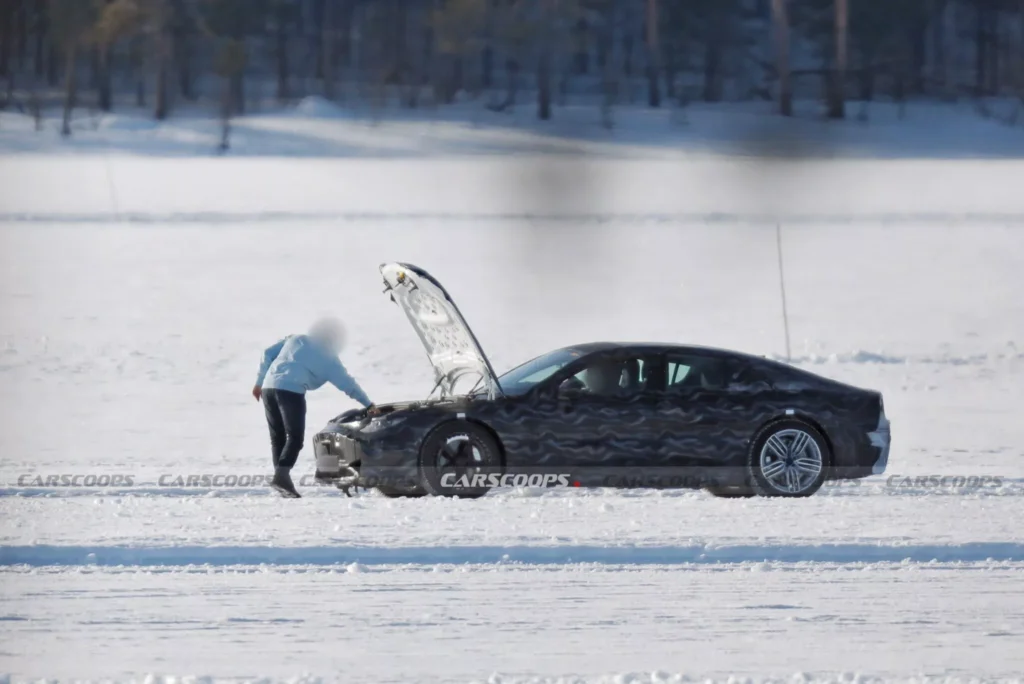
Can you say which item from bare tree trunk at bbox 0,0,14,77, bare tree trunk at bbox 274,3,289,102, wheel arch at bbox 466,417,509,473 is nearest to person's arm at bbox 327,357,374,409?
wheel arch at bbox 466,417,509,473

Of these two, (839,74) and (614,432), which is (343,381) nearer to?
(614,432)

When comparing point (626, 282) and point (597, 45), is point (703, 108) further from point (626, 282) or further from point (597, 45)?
point (626, 282)

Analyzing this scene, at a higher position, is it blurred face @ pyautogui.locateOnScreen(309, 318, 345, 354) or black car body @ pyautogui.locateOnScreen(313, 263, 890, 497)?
blurred face @ pyautogui.locateOnScreen(309, 318, 345, 354)

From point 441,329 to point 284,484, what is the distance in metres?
1.36

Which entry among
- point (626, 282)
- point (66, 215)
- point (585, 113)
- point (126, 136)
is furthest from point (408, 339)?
point (585, 113)

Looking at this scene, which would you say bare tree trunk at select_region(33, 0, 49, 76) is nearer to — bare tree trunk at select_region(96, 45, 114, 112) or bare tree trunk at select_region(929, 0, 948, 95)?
bare tree trunk at select_region(96, 45, 114, 112)

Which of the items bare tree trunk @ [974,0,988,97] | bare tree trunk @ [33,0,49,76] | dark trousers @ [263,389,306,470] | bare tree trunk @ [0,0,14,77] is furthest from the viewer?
dark trousers @ [263,389,306,470]

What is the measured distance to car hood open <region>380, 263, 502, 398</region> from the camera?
9.38 m

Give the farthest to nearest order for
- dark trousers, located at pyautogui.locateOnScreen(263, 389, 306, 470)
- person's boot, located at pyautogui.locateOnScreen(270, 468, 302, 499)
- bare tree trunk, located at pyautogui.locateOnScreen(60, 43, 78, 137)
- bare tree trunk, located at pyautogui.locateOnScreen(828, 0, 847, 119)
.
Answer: dark trousers, located at pyautogui.locateOnScreen(263, 389, 306, 470)
person's boot, located at pyautogui.locateOnScreen(270, 468, 302, 499)
bare tree trunk, located at pyautogui.locateOnScreen(60, 43, 78, 137)
bare tree trunk, located at pyautogui.locateOnScreen(828, 0, 847, 119)

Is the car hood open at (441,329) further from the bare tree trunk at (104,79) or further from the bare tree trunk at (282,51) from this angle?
the bare tree trunk at (282,51)

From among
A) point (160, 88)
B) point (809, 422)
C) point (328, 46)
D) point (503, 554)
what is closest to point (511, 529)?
point (503, 554)

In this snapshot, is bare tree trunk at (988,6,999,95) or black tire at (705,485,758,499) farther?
black tire at (705,485,758,499)

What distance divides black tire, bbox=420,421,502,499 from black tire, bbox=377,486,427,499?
12cm

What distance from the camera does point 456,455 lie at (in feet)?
30.3
